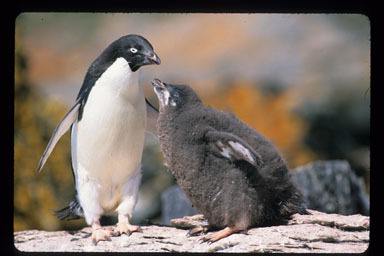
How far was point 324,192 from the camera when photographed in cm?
271

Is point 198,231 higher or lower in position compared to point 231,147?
lower

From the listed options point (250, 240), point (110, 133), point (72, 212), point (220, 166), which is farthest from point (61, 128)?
point (250, 240)

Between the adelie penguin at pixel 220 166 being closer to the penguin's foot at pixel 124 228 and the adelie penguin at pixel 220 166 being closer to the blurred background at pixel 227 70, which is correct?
the blurred background at pixel 227 70

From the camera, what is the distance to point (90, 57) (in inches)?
88.0

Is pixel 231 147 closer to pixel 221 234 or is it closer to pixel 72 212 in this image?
pixel 221 234

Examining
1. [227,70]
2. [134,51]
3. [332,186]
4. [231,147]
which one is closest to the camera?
[231,147]

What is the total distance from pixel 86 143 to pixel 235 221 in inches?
25.5

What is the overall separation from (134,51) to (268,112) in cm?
68

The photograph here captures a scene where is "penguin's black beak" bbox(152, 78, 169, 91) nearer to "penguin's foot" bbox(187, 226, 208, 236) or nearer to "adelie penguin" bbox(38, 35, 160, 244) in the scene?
"adelie penguin" bbox(38, 35, 160, 244)

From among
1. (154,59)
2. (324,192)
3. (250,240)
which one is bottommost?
(250,240)

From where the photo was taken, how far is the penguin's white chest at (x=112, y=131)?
2100 millimetres

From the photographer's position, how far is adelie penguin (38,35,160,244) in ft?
6.84

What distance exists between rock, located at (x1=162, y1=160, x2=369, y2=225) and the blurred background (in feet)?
0.55
